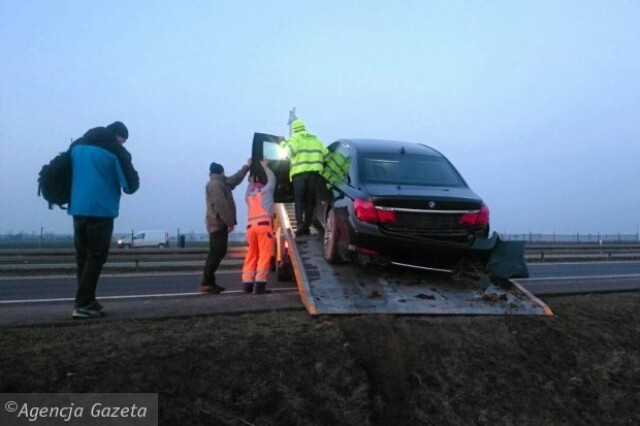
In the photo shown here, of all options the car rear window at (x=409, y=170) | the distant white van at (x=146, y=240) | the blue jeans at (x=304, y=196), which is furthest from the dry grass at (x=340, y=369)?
the distant white van at (x=146, y=240)

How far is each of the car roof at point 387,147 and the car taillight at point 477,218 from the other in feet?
5.13

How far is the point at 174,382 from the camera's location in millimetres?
3928

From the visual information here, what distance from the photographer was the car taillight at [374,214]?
22.0 feet

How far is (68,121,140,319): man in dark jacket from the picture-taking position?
546 cm

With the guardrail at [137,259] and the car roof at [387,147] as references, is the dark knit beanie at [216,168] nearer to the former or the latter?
the car roof at [387,147]

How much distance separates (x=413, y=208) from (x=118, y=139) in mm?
3292

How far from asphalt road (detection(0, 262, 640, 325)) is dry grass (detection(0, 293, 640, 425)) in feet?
2.27

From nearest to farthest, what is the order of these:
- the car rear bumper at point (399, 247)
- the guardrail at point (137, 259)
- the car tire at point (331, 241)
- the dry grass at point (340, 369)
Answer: the dry grass at point (340, 369) < the car rear bumper at point (399, 247) < the car tire at point (331, 241) < the guardrail at point (137, 259)

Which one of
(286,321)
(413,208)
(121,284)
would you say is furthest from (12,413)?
(121,284)

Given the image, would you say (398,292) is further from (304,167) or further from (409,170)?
(304,167)

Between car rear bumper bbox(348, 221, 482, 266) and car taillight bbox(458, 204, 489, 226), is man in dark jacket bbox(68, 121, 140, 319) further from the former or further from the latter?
car taillight bbox(458, 204, 489, 226)

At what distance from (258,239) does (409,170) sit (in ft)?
7.34

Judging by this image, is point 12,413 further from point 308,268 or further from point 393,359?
point 308,268

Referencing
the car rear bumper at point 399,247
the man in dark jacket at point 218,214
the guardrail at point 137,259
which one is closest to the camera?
the car rear bumper at point 399,247
